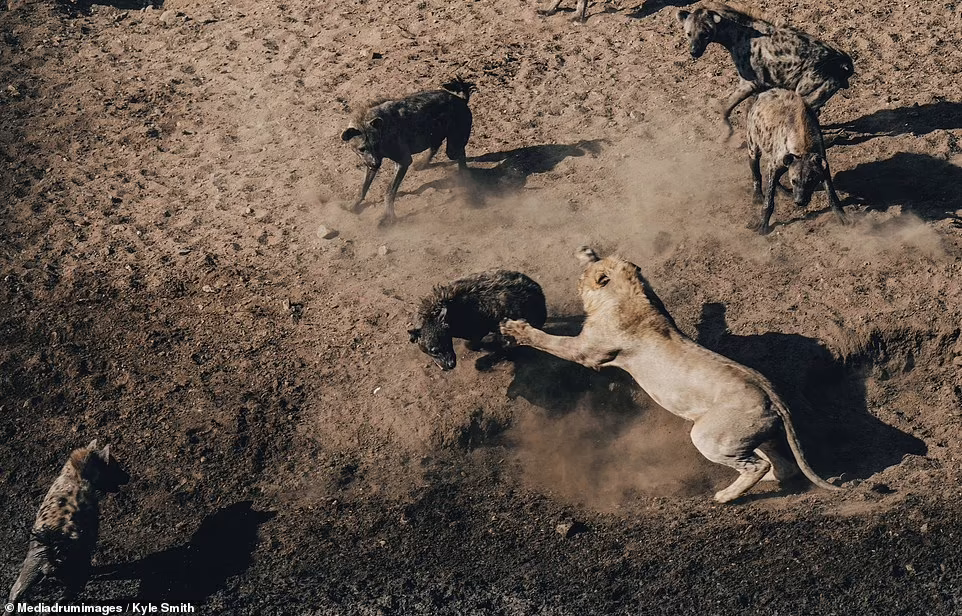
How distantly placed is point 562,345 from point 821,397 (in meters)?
2.60

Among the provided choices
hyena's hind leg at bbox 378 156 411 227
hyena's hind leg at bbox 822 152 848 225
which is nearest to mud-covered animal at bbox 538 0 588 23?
hyena's hind leg at bbox 378 156 411 227

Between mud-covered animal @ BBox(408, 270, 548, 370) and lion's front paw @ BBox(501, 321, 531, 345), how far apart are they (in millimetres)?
138

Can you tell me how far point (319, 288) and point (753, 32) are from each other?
19.9 ft

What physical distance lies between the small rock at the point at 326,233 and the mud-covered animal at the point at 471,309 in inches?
93.9

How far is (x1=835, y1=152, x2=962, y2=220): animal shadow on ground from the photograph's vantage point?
32.6 feet

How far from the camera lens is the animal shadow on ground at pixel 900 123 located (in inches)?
429

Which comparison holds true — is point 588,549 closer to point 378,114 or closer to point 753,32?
point 378,114

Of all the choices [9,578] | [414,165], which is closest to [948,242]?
[414,165]

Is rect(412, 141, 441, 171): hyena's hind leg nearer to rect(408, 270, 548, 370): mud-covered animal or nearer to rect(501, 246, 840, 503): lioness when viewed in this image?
rect(408, 270, 548, 370): mud-covered animal

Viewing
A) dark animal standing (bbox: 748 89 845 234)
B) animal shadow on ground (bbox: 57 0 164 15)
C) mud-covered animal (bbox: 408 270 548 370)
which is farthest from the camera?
animal shadow on ground (bbox: 57 0 164 15)

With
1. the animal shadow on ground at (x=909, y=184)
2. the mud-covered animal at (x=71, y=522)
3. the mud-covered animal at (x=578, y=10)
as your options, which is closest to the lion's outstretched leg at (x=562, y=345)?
the mud-covered animal at (x=71, y=522)

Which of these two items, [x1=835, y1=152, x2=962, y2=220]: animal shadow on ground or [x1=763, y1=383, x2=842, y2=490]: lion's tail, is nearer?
[x1=763, y1=383, x2=842, y2=490]: lion's tail

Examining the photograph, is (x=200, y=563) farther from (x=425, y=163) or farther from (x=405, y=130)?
(x=425, y=163)

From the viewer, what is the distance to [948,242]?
9.45 meters
